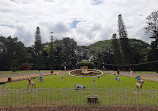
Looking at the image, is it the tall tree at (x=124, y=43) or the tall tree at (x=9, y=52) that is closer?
the tall tree at (x=124, y=43)

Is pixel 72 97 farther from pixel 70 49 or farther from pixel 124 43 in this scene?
pixel 70 49

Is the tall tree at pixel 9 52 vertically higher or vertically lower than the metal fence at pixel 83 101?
higher

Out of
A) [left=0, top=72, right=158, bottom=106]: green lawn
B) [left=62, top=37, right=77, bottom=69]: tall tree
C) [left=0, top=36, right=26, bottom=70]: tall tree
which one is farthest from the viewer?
[left=62, top=37, right=77, bottom=69]: tall tree

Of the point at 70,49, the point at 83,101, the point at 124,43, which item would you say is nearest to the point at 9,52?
the point at 70,49

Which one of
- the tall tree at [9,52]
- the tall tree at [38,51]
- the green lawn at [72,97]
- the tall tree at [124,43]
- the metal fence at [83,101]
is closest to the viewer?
the metal fence at [83,101]

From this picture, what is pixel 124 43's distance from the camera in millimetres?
40125

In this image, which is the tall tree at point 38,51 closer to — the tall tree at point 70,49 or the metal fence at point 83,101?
the tall tree at point 70,49

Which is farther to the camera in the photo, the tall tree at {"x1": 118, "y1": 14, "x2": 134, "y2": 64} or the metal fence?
the tall tree at {"x1": 118, "y1": 14, "x2": 134, "y2": 64}

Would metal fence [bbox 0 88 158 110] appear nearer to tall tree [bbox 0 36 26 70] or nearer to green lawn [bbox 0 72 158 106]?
green lawn [bbox 0 72 158 106]

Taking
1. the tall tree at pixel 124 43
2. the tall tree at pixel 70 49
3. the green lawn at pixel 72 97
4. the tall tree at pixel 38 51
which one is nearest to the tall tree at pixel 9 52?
the tall tree at pixel 38 51

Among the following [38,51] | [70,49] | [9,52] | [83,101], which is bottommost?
[83,101]

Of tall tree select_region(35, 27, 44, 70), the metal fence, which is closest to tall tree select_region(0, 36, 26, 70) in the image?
tall tree select_region(35, 27, 44, 70)

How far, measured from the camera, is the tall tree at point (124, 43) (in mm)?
38653

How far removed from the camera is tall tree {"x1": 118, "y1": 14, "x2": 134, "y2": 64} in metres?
38.7
